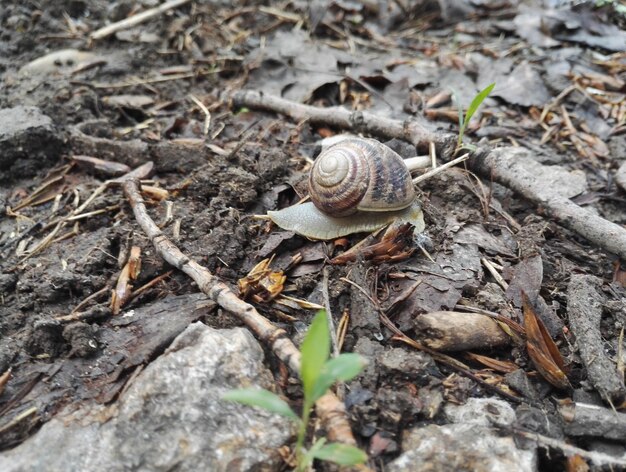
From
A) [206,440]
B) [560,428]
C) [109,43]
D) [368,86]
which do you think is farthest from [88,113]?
[560,428]

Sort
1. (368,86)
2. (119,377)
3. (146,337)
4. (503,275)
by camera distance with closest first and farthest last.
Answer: (119,377)
(146,337)
(503,275)
(368,86)

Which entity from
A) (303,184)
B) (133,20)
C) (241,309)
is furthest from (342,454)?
(133,20)

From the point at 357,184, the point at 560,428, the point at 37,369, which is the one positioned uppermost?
the point at 357,184

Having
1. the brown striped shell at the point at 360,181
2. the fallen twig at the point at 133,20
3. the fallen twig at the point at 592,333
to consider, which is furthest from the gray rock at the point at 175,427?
the fallen twig at the point at 133,20

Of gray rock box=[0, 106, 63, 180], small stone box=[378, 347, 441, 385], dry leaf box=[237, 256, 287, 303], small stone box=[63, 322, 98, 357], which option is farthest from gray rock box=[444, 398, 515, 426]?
gray rock box=[0, 106, 63, 180]

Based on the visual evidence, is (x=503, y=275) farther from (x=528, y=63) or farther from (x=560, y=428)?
(x=528, y=63)

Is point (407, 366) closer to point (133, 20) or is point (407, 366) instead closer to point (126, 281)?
point (126, 281)
